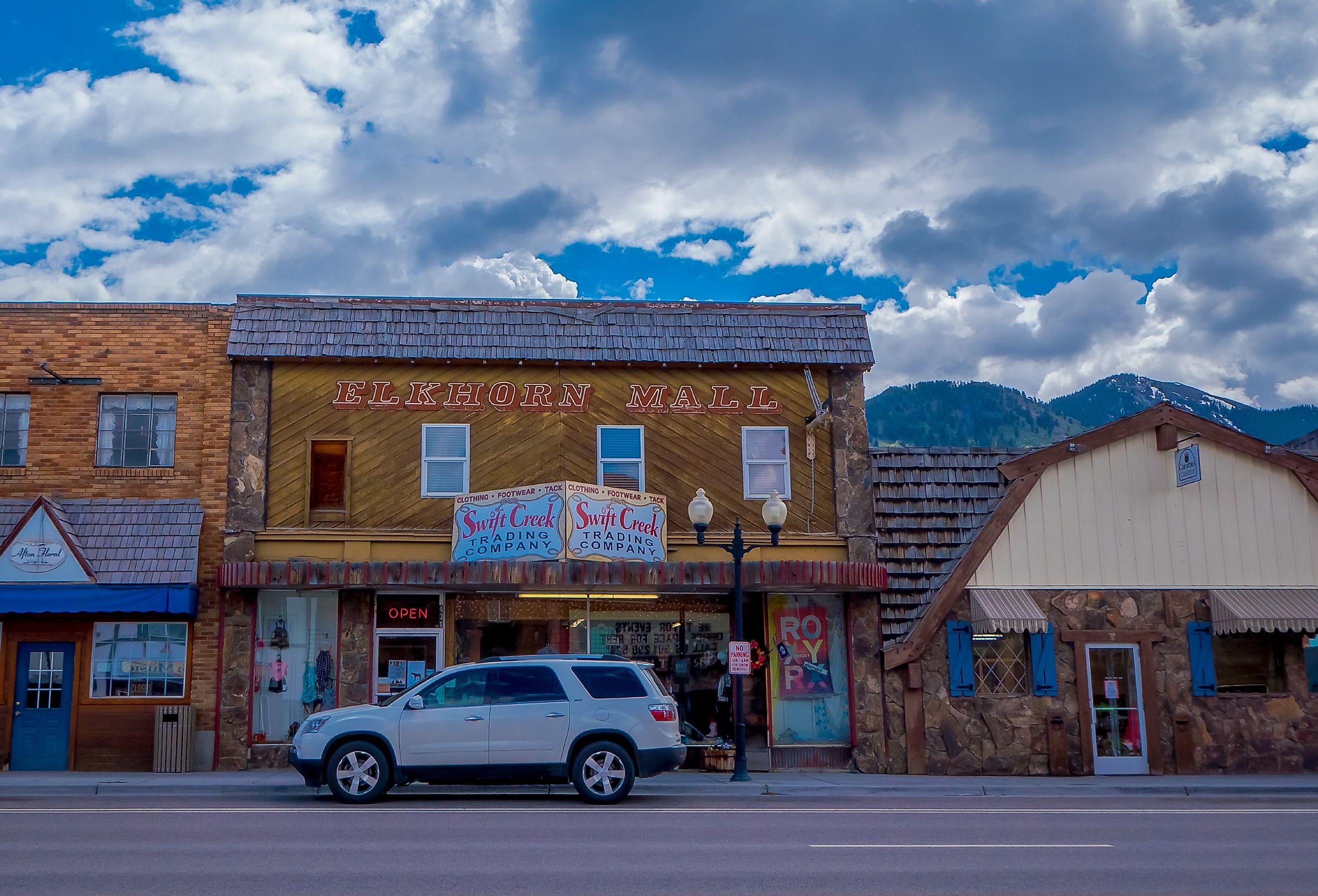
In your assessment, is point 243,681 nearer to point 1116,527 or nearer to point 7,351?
point 7,351

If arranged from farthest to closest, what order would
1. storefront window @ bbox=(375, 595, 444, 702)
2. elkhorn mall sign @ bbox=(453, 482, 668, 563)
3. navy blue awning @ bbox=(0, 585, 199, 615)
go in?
1. storefront window @ bbox=(375, 595, 444, 702)
2. elkhorn mall sign @ bbox=(453, 482, 668, 563)
3. navy blue awning @ bbox=(0, 585, 199, 615)

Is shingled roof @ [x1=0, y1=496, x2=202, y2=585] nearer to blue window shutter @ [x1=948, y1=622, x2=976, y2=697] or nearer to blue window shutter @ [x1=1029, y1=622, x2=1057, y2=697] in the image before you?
blue window shutter @ [x1=948, y1=622, x2=976, y2=697]

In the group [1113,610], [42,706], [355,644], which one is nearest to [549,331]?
[355,644]

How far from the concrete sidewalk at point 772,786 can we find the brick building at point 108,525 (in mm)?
987

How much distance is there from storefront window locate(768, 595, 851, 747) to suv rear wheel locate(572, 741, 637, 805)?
5.97 meters

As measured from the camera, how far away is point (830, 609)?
20.4 m

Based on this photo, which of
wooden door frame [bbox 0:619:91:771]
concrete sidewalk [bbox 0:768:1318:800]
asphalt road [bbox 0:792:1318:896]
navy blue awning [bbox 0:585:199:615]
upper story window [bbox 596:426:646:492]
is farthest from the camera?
upper story window [bbox 596:426:646:492]

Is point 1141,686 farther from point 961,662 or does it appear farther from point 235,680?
point 235,680

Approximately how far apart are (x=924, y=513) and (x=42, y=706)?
48.3 feet

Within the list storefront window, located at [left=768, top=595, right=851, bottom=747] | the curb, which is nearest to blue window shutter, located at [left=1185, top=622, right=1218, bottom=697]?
the curb

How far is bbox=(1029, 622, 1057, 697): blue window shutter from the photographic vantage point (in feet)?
63.9

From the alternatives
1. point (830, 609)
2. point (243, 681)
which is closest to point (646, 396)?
point (830, 609)

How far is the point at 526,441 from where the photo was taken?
802 inches

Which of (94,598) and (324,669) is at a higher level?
(94,598)
